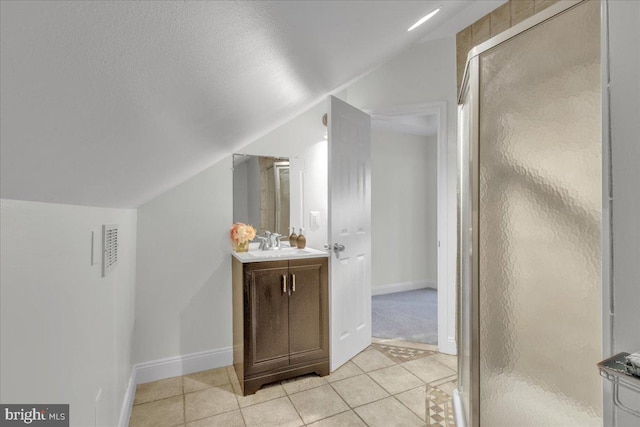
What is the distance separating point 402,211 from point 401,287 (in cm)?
110

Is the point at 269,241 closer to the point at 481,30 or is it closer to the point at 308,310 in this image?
the point at 308,310

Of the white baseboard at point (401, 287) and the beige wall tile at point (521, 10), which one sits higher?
the beige wall tile at point (521, 10)

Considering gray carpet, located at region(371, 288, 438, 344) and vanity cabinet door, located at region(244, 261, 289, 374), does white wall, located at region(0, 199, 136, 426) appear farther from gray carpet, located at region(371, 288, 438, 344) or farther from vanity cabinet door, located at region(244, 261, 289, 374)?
gray carpet, located at region(371, 288, 438, 344)

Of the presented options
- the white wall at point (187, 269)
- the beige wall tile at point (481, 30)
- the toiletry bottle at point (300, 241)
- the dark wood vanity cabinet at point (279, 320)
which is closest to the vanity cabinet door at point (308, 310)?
the dark wood vanity cabinet at point (279, 320)

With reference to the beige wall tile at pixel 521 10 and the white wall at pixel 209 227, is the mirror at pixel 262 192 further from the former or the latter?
the beige wall tile at pixel 521 10

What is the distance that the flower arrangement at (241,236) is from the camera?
2365 mm

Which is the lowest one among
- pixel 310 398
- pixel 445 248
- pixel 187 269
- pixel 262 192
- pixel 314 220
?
pixel 310 398

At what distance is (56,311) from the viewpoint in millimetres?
785

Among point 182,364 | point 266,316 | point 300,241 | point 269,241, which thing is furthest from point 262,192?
point 182,364

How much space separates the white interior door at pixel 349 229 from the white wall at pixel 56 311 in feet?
4.49

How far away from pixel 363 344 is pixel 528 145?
84.0 inches

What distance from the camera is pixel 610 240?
2.59 feet

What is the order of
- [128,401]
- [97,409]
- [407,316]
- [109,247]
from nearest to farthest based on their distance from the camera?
1. [97,409]
2. [109,247]
3. [128,401]
4. [407,316]

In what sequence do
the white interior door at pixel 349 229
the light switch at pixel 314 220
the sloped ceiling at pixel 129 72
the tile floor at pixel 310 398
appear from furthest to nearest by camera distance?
the light switch at pixel 314 220
the white interior door at pixel 349 229
the tile floor at pixel 310 398
the sloped ceiling at pixel 129 72
